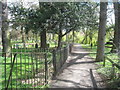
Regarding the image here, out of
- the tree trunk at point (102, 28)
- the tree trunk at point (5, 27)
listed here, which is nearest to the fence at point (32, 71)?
the tree trunk at point (102, 28)

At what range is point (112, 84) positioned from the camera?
5359 mm

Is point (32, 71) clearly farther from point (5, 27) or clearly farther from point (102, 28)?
point (5, 27)

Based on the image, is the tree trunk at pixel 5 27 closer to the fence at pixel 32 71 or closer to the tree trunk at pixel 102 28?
the fence at pixel 32 71

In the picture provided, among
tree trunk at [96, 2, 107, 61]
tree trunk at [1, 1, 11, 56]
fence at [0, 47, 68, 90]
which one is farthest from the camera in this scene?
tree trunk at [1, 1, 11, 56]

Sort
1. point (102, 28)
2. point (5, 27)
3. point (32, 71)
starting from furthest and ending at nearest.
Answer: point (5, 27) < point (102, 28) < point (32, 71)

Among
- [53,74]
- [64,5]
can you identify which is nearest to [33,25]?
[64,5]

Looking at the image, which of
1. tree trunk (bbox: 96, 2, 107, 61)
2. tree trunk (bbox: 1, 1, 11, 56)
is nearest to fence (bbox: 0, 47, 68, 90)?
tree trunk (bbox: 96, 2, 107, 61)

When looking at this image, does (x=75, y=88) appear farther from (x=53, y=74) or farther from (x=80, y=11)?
(x=80, y=11)

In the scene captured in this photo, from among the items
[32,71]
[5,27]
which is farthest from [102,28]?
[5,27]

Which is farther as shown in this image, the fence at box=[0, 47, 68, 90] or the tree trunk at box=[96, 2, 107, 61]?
the tree trunk at box=[96, 2, 107, 61]

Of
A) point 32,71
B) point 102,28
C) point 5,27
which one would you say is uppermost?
point 5,27

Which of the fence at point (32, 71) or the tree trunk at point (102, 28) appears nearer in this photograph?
the fence at point (32, 71)

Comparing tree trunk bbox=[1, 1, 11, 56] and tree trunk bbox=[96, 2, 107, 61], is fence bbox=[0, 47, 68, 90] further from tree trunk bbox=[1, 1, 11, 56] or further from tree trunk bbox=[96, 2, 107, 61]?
tree trunk bbox=[1, 1, 11, 56]

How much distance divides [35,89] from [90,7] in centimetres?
1398
